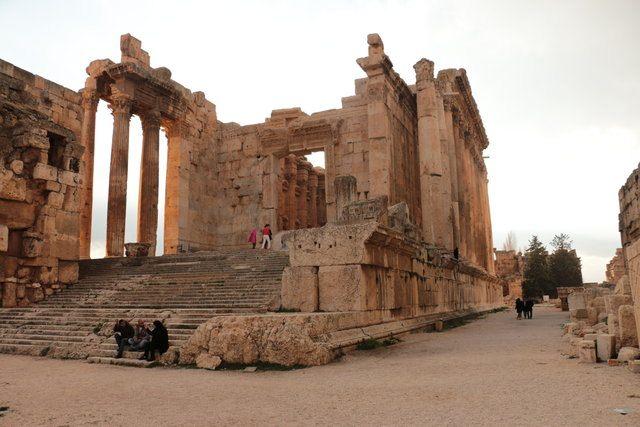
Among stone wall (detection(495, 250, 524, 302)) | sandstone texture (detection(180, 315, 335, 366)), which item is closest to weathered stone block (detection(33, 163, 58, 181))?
sandstone texture (detection(180, 315, 335, 366))

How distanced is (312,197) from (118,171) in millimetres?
13395

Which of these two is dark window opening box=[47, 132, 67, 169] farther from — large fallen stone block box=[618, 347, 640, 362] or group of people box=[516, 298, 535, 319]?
group of people box=[516, 298, 535, 319]

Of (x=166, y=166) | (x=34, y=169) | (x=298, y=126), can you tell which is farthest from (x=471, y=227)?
(x=34, y=169)

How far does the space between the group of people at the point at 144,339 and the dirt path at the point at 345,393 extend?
53 cm

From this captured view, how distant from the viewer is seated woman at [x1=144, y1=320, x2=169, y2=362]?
7.54m

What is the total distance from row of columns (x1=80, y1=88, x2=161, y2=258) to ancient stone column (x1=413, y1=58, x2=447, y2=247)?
403 inches

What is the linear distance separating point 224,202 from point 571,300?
14.4 meters

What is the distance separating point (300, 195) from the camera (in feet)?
91.2

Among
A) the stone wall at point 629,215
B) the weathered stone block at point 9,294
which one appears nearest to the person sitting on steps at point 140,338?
the weathered stone block at point 9,294

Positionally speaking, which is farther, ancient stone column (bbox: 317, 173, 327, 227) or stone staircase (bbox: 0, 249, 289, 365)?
ancient stone column (bbox: 317, 173, 327, 227)

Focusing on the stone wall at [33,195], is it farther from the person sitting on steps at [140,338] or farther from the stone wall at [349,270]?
the stone wall at [349,270]

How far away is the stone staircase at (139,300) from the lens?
859cm

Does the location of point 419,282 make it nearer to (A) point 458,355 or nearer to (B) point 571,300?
(A) point 458,355

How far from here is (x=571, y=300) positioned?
53.9 ft
